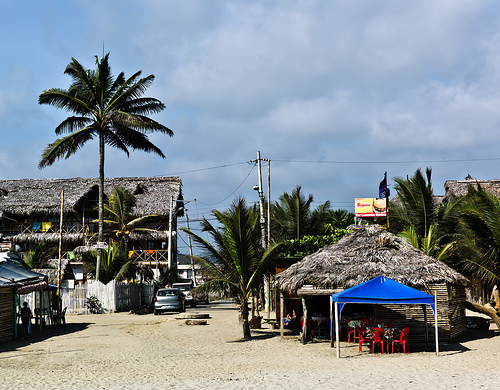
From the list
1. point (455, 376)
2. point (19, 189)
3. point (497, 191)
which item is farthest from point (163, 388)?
point (19, 189)

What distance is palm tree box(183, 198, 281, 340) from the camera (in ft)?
55.5

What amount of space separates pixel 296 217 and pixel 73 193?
18.0 m

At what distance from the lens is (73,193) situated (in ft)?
138

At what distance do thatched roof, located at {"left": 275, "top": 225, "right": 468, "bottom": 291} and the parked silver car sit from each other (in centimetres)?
1252

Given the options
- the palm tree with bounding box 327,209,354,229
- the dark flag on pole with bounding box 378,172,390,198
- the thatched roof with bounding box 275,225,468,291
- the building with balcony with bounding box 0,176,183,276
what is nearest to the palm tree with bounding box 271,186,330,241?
the palm tree with bounding box 327,209,354,229

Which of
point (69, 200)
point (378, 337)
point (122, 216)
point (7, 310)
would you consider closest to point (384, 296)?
point (378, 337)

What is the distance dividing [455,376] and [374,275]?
4725 mm

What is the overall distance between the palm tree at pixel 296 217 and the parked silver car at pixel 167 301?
790cm

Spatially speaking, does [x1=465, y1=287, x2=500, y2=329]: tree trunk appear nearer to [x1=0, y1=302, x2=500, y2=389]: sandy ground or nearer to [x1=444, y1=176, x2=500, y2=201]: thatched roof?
[x1=0, y1=302, x2=500, y2=389]: sandy ground

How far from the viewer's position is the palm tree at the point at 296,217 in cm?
3431

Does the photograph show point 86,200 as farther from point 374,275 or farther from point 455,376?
point 455,376

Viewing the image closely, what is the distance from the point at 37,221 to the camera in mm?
42531

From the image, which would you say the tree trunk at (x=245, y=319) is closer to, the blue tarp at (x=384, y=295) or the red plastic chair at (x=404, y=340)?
the blue tarp at (x=384, y=295)

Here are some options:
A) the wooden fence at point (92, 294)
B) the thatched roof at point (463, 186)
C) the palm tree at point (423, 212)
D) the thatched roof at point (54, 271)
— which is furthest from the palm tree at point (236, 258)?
the thatched roof at point (463, 186)
